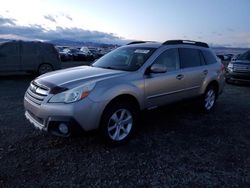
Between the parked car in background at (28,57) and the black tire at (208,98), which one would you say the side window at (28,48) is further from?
the black tire at (208,98)

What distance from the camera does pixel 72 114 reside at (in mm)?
3430

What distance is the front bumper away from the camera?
3.45 metres

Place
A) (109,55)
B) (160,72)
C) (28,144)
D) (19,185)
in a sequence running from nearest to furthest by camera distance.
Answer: (19,185), (28,144), (160,72), (109,55)

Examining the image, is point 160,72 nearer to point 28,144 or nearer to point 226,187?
point 226,187

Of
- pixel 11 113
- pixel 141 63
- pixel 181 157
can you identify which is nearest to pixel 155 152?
pixel 181 157

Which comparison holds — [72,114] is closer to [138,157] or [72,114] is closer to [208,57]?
[138,157]

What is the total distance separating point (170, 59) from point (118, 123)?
182cm

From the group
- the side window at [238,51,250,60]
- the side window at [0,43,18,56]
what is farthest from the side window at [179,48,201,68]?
the side window at [0,43,18,56]

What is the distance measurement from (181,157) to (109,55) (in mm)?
2733

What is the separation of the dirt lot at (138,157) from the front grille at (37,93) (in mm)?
795

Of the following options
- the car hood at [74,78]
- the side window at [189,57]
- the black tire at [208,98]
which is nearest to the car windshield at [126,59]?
the car hood at [74,78]

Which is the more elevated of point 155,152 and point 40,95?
point 40,95

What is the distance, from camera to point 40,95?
3.77m

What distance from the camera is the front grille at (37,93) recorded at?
371cm
